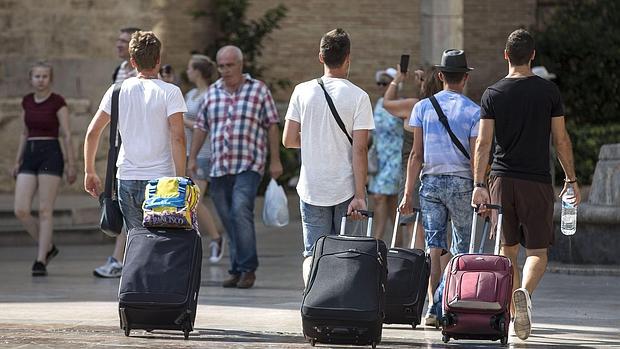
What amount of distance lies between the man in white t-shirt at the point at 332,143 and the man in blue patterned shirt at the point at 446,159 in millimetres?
442

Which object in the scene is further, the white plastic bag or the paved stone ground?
the white plastic bag

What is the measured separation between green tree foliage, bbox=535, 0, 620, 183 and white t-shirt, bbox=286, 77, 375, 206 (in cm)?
1371

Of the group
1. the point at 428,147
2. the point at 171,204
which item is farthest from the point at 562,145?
the point at 171,204

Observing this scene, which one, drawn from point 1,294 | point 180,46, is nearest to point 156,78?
point 1,294

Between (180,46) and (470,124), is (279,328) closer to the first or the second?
(470,124)

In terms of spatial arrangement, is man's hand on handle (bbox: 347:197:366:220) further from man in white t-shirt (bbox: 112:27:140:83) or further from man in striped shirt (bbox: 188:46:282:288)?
man in white t-shirt (bbox: 112:27:140:83)

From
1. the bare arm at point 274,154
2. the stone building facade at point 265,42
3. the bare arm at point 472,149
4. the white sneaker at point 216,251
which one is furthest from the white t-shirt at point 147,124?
the stone building facade at point 265,42

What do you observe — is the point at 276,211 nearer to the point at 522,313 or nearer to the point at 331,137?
the point at 331,137

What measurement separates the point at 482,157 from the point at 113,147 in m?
2.40

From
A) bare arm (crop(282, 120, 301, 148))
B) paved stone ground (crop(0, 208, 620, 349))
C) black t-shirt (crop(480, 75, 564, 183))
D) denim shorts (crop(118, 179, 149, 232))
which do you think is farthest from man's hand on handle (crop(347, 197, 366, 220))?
denim shorts (crop(118, 179, 149, 232))

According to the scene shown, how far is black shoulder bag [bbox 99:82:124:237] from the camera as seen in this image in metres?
9.85

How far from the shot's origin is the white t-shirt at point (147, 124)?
9719mm

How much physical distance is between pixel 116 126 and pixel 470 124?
2.23 metres

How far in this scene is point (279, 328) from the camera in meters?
9.89
